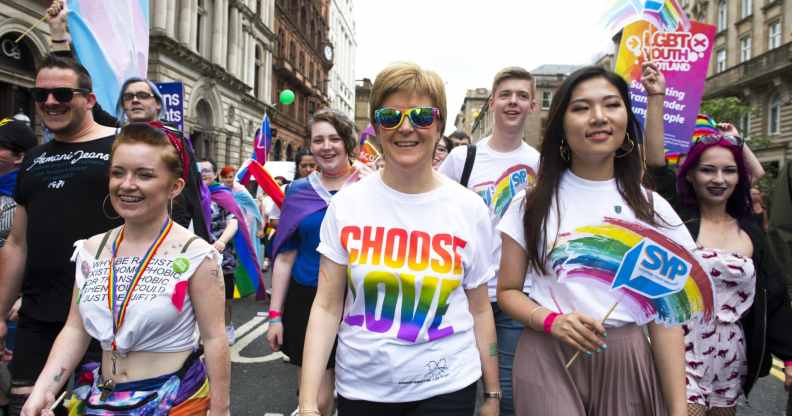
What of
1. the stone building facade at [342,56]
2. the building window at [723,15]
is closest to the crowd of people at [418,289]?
the building window at [723,15]

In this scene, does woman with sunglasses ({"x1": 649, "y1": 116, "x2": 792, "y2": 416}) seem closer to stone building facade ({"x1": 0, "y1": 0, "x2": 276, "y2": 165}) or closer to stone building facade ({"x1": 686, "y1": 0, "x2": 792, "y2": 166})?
stone building facade ({"x1": 0, "y1": 0, "x2": 276, "y2": 165})

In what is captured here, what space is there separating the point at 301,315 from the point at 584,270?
190 centimetres

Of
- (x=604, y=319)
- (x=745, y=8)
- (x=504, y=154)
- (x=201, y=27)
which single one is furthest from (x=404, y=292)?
(x=745, y=8)

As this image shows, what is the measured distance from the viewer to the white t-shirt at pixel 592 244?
71.7 inches

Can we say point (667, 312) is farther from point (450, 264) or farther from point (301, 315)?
point (301, 315)

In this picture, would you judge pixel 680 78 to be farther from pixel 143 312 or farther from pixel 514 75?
pixel 143 312

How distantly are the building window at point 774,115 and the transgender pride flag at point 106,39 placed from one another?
32989mm

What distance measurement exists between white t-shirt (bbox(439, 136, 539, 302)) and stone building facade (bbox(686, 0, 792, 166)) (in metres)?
28.7

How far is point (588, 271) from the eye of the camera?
1.84 metres

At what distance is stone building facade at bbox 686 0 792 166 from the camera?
27.1 metres

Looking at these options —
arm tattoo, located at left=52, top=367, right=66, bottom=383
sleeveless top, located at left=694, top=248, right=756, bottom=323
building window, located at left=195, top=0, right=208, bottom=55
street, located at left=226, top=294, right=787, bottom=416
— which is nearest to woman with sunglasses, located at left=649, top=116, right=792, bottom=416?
sleeveless top, located at left=694, top=248, right=756, bottom=323

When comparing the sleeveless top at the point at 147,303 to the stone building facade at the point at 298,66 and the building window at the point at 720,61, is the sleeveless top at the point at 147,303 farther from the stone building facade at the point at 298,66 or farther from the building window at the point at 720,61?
the building window at the point at 720,61

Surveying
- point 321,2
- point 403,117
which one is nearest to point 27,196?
point 403,117

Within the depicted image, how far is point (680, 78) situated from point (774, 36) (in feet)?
102
